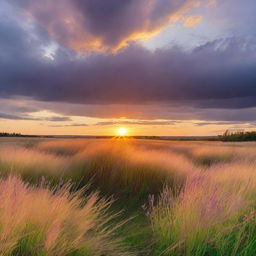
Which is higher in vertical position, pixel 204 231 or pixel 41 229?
pixel 41 229

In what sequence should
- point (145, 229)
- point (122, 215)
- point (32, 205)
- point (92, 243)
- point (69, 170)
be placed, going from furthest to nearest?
point (69, 170), point (122, 215), point (145, 229), point (32, 205), point (92, 243)

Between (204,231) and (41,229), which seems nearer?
(41,229)

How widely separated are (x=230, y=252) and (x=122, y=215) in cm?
246

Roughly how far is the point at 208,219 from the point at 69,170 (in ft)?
16.4

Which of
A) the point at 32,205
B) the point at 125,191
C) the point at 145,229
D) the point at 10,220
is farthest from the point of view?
the point at 125,191

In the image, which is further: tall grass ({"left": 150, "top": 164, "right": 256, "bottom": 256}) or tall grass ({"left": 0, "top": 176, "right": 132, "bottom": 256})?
tall grass ({"left": 150, "top": 164, "right": 256, "bottom": 256})

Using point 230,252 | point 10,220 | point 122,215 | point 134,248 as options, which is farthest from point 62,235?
point 122,215

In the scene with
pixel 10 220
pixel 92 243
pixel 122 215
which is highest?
pixel 10 220

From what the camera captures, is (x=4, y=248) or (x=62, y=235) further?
(x=62, y=235)

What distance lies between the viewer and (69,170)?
7.87m

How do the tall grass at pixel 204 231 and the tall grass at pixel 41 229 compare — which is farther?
the tall grass at pixel 204 231

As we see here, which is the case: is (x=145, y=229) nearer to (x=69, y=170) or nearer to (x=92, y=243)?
(x=92, y=243)

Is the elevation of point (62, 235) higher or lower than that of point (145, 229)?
higher

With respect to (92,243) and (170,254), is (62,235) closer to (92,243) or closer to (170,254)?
(92,243)
